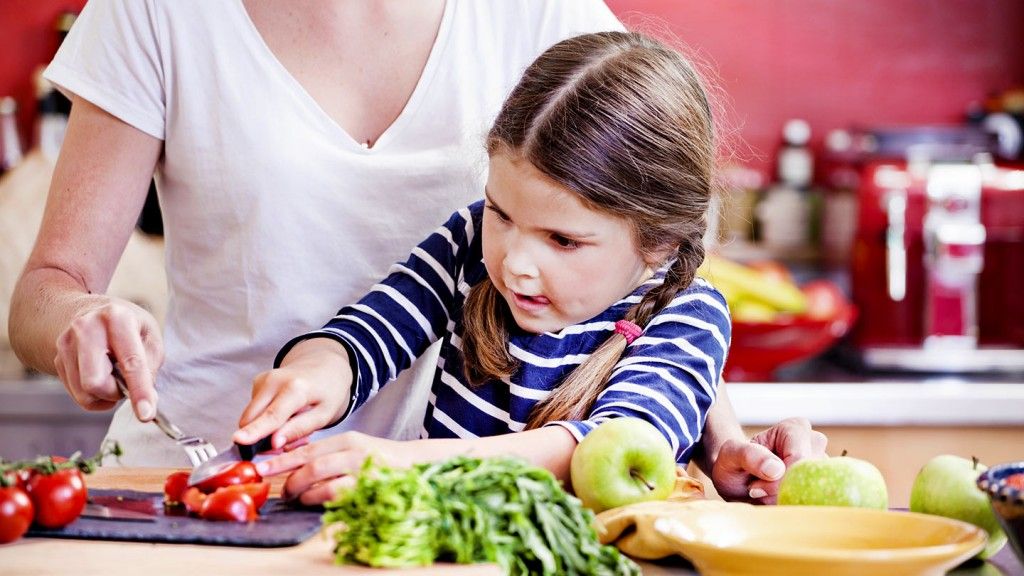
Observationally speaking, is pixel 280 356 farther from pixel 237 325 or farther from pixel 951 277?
→ pixel 951 277

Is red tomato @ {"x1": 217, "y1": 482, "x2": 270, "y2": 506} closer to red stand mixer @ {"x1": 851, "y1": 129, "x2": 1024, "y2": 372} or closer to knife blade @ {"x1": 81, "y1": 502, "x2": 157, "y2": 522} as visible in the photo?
knife blade @ {"x1": 81, "y1": 502, "x2": 157, "y2": 522}

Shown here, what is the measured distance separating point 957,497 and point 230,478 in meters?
0.61

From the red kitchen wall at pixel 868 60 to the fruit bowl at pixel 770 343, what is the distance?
1.00 meters

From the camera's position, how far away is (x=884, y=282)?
8.91 feet

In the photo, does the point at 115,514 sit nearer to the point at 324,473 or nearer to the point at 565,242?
the point at 324,473

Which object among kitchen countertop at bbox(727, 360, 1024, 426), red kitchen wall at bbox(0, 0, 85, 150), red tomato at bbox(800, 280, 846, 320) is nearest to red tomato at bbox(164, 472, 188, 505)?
kitchen countertop at bbox(727, 360, 1024, 426)

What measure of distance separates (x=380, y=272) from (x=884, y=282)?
150 centimetres

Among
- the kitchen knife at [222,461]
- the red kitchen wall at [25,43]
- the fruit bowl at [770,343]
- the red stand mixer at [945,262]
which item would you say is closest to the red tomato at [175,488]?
the kitchen knife at [222,461]

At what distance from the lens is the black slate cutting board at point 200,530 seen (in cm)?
98

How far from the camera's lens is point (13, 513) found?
978mm

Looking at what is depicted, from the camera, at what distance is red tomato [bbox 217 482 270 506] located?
1068mm

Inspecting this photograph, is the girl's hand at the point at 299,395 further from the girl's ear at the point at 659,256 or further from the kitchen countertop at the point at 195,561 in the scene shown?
the girl's ear at the point at 659,256

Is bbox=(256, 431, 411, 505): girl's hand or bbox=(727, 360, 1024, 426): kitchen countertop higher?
bbox=(256, 431, 411, 505): girl's hand

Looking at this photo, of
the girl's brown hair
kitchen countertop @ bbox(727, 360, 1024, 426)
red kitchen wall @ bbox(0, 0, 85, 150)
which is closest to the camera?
the girl's brown hair
